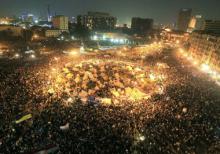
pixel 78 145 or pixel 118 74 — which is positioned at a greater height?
pixel 118 74

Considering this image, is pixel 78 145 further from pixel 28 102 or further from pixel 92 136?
pixel 28 102

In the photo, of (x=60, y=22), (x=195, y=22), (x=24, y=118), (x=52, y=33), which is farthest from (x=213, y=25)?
(x=195, y=22)

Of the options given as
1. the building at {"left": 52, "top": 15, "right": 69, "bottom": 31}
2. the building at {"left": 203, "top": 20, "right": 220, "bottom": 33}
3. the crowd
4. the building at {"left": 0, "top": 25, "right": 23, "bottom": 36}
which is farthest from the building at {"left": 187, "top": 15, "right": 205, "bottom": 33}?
the crowd

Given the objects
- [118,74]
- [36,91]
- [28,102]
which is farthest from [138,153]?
[118,74]

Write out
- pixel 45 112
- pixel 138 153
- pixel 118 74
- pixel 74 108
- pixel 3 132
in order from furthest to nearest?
pixel 118 74
pixel 74 108
pixel 45 112
pixel 3 132
pixel 138 153

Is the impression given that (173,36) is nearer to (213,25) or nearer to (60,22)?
(213,25)

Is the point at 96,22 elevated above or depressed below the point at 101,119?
above

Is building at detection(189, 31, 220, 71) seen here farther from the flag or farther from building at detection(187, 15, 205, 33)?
building at detection(187, 15, 205, 33)
